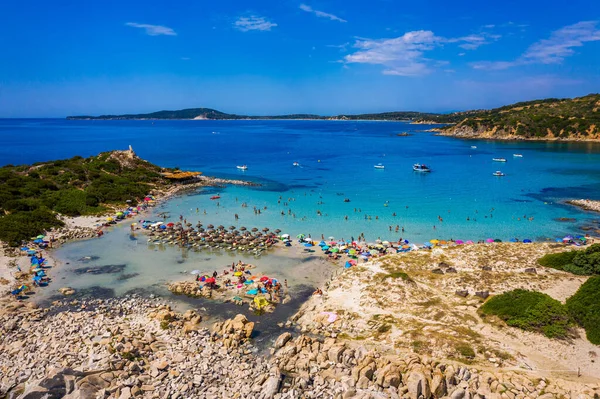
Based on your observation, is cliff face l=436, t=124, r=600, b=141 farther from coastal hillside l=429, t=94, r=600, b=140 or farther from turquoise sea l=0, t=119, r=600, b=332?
turquoise sea l=0, t=119, r=600, b=332

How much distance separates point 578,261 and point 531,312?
10.8 meters

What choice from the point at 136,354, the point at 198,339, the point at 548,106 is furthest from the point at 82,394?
the point at 548,106

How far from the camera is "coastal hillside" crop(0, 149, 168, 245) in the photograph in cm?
4141

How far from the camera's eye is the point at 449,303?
2480cm

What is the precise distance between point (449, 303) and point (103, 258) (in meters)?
29.9

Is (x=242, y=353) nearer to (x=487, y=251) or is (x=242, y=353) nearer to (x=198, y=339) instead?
(x=198, y=339)

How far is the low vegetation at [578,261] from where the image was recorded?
90.9 ft

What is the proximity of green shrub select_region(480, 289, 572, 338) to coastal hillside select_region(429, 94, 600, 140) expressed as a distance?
463 feet

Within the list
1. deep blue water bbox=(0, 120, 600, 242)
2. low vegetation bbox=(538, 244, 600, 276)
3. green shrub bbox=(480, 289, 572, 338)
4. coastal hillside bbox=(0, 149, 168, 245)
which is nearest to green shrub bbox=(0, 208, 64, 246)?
coastal hillside bbox=(0, 149, 168, 245)

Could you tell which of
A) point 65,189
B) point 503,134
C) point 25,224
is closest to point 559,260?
point 25,224

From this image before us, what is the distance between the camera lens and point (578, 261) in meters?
28.6

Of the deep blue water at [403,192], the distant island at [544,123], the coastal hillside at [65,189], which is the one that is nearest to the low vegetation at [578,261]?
the deep blue water at [403,192]

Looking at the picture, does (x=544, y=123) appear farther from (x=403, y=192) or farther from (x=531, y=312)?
(x=531, y=312)

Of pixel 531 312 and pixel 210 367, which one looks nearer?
pixel 210 367
